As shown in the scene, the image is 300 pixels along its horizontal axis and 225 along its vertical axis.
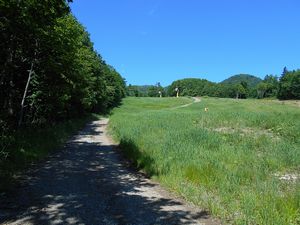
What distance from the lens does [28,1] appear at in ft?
40.0

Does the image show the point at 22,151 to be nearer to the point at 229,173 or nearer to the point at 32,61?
the point at 229,173

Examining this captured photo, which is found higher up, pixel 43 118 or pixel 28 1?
pixel 28 1

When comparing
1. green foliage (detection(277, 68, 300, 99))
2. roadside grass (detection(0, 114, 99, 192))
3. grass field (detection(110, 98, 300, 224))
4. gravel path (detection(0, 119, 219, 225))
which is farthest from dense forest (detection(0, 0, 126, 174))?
green foliage (detection(277, 68, 300, 99))

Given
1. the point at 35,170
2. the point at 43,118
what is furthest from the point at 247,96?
the point at 35,170

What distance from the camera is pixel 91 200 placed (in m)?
9.16

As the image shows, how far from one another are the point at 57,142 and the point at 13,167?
882 cm

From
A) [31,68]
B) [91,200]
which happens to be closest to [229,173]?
[91,200]

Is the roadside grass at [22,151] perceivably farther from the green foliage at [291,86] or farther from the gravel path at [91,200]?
the green foliage at [291,86]

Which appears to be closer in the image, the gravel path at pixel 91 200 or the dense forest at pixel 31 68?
the gravel path at pixel 91 200

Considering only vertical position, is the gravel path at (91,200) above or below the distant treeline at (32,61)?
below

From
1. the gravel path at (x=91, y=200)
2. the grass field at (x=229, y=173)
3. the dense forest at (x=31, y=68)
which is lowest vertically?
the gravel path at (x=91, y=200)

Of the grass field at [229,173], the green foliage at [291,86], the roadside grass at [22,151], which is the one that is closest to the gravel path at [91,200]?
the roadside grass at [22,151]

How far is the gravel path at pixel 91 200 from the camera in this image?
7770 mm

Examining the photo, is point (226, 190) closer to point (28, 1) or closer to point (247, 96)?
point (28, 1)
